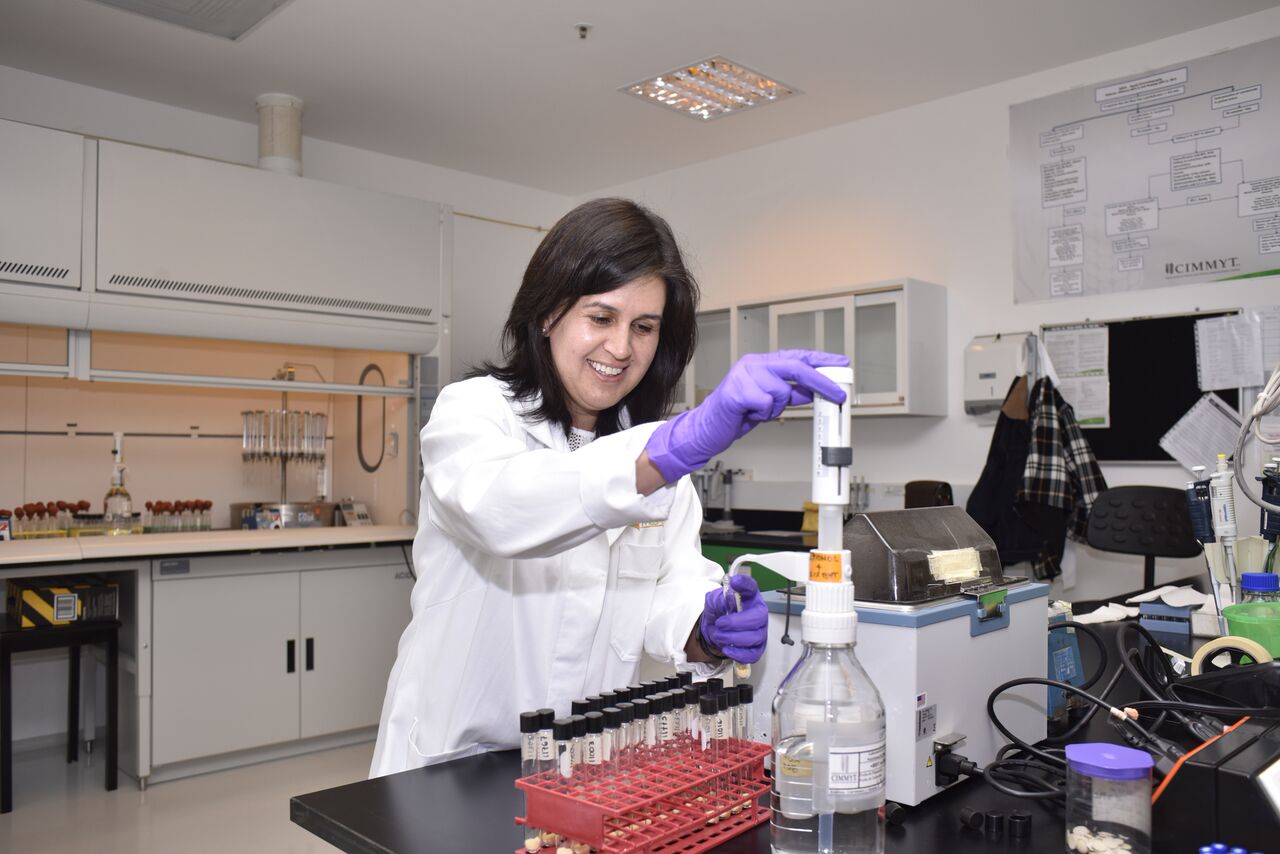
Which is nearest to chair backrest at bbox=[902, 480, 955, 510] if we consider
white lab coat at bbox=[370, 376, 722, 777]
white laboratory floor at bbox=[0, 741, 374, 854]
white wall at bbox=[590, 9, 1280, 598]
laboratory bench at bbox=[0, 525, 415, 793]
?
white wall at bbox=[590, 9, 1280, 598]

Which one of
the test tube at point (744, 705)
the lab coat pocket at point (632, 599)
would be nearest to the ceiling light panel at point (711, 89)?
the lab coat pocket at point (632, 599)

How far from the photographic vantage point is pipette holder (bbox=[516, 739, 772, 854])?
0.84 m

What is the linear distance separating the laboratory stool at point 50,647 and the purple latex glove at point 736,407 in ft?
10.0

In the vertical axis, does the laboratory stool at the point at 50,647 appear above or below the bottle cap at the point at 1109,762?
below

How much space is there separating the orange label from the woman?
0.34m

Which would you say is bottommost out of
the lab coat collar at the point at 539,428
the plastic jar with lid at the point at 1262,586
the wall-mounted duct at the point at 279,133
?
the plastic jar with lid at the point at 1262,586

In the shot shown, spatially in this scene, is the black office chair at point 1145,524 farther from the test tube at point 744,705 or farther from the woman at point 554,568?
the test tube at point 744,705

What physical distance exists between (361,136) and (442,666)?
393 cm

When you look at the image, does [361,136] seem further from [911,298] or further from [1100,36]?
[1100,36]

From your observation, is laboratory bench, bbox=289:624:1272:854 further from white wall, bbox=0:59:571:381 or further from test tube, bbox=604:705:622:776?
white wall, bbox=0:59:571:381

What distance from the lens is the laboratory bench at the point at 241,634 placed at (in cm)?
341

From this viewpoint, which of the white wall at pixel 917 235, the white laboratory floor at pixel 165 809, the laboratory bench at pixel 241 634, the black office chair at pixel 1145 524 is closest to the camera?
the white laboratory floor at pixel 165 809

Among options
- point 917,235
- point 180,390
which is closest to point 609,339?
point 917,235

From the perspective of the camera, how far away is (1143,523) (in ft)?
10.0
